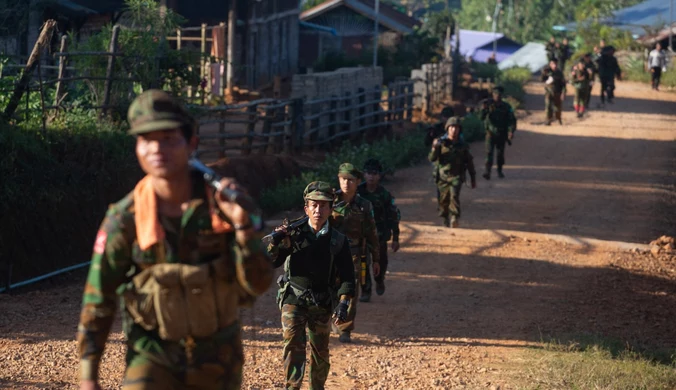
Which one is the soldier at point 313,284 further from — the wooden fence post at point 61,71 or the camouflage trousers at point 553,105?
the camouflage trousers at point 553,105

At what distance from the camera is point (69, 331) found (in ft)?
30.7

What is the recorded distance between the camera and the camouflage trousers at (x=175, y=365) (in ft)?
12.8

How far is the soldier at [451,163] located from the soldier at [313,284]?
700 cm

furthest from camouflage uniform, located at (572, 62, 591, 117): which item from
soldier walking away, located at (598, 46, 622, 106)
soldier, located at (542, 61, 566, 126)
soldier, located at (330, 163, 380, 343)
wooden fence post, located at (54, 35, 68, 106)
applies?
soldier, located at (330, 163, 380, 343)

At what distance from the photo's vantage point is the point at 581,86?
28.0 meters

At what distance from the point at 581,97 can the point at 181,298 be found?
26.4m

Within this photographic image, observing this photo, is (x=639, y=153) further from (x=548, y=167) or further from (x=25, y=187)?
(x=25, y=187)

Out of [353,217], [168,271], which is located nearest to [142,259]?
[168,271]

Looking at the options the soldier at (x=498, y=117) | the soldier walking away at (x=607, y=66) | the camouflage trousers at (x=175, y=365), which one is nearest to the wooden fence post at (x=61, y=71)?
the soldier at (x=498, y=117)

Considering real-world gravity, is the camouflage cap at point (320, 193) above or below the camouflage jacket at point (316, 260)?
above

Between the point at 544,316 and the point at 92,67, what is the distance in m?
7.54

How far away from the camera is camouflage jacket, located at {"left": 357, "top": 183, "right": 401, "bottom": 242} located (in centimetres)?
1024

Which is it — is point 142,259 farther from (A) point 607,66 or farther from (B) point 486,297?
(A) point 607,66

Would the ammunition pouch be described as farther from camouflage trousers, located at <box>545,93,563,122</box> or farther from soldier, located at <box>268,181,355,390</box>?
camouflage trousers, located at <box>545,93,563,122</box>
